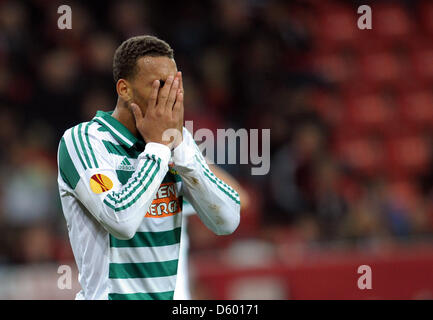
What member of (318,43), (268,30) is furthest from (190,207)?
(318,43)

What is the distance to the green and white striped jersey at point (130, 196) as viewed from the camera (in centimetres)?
256

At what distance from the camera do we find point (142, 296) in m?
2.70

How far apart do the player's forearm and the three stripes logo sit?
0.15 ft

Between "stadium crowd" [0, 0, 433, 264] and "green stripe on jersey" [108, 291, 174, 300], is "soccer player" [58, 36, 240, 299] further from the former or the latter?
"stadium crowd" [0, 0, 433, 264]

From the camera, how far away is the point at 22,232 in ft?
22.0

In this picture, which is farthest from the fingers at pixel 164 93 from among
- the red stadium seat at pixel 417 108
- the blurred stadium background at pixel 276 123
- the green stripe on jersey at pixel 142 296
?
the red stadium seat at pixel 417 108

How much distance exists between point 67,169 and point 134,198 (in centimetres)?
32

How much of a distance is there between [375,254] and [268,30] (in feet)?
12.4

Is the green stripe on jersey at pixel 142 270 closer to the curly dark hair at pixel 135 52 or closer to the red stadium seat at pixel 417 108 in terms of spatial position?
the curly dark hair at pixel 135 52

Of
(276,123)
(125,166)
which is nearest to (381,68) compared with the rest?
(276,123)

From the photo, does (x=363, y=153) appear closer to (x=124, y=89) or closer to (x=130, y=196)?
(x=124, y=89)

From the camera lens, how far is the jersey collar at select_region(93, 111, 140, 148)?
276 cm

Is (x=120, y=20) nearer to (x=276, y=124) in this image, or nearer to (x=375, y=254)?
(x=276, y=124)

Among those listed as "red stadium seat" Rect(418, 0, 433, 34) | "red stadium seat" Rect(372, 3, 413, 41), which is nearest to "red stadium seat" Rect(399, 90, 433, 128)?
"red stadium seat" Rect(372, 3, 413, 41)
